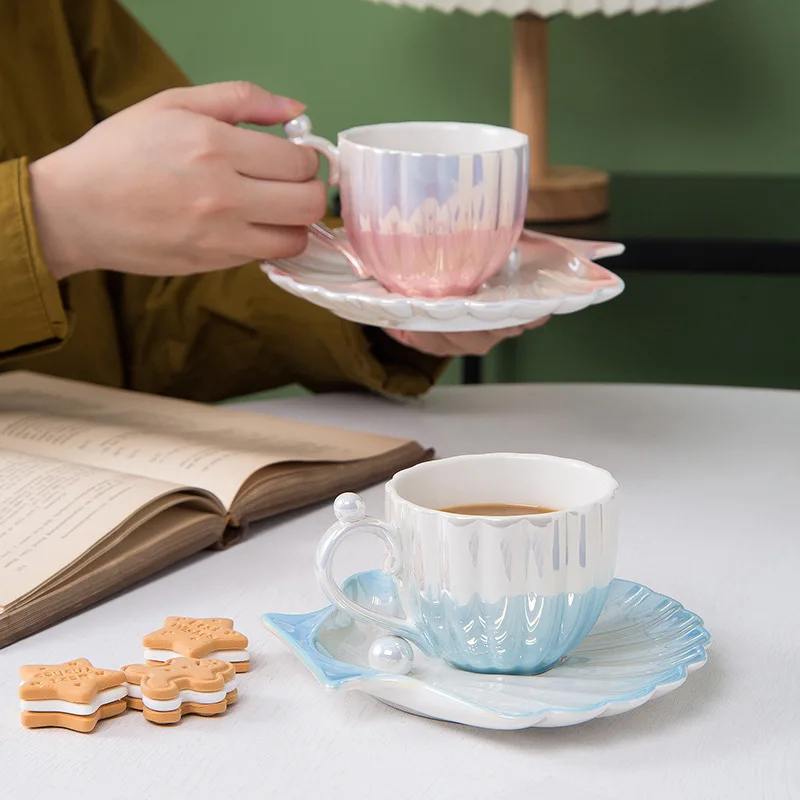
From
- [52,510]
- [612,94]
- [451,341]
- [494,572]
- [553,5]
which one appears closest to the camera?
[494,572]

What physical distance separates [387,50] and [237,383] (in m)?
0.84

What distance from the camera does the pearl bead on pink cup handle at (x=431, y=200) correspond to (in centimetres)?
69

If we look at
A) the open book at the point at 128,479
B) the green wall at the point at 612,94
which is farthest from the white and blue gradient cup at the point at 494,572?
the green wall at the point at 612,94

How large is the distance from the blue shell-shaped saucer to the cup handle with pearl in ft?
0.06

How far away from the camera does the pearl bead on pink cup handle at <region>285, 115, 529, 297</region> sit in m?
0.69

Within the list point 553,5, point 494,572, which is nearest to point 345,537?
point 494,572

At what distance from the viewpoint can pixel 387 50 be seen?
1775 millimetres

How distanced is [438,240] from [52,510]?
270 millimetres

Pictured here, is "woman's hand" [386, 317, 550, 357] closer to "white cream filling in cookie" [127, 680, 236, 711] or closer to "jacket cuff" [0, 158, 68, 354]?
"jacket cuff" [0, 158, 68, 354]

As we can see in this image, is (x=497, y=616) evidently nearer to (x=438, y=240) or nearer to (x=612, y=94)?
(x=438, y=240)

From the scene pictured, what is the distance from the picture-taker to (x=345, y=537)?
0.47 metres

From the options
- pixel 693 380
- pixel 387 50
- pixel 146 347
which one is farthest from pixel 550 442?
pixel 387 50

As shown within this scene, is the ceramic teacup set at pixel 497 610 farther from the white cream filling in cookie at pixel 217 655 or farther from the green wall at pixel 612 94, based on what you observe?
the green wall at pixel 612 94

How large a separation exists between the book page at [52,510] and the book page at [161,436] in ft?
0.18
